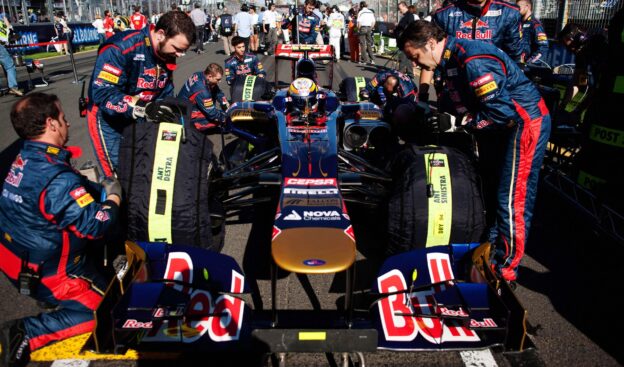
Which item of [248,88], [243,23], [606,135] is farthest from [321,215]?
[243,23]

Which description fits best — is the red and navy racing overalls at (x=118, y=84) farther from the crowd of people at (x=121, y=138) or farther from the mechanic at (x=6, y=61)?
the mechanic at (x=6, y=61)

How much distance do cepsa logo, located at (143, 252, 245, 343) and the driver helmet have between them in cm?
199

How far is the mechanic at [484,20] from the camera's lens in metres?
4.87

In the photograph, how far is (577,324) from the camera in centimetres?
307

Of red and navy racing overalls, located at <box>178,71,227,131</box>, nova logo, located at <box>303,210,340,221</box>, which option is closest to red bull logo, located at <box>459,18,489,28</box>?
red and navy racing overalls, located at <box>178,71,227,131</box>

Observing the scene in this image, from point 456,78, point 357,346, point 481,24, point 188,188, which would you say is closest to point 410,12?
point 481,24

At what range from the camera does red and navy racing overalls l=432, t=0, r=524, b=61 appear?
4871 millimetres

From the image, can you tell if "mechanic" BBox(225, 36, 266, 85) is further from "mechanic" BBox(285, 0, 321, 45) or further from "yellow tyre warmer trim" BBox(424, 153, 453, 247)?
"yellow tyre warmer trim" BBox(424, 153, 453, 247)

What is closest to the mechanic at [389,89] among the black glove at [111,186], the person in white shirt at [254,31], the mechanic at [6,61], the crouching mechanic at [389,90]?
the crouching mechanic at [389,90]

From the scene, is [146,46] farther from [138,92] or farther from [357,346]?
[357,346]

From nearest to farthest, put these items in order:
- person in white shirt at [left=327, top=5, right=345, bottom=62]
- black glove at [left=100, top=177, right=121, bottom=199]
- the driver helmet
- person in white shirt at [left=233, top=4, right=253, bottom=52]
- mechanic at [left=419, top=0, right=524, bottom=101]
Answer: black glove at [left=100, top=177, right=121, bottom=199] → the driver helmet → mechanic at [left=419, top=0, right=524, bottom=101] → person in white shirt at [left=327, top=5, right=345, bottom=62] → person in white shirt at [left=233, top=4, right=253, bottom=52]

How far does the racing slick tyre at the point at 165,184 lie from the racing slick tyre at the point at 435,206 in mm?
1275

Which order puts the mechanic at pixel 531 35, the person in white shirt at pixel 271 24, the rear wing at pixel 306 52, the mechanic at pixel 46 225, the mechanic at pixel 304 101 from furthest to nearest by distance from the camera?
the person in white shirt at pixel 271 24 → the mechanic at pixel 531 35 → the rear wing at pixel 306 52 → the mechanic at pixel 304 101 → the mechanic at pixel 46 225

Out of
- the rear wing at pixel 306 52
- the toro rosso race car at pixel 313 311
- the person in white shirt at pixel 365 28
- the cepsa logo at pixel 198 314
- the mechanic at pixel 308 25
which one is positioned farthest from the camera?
the person in white shirt at pixel 365 28
